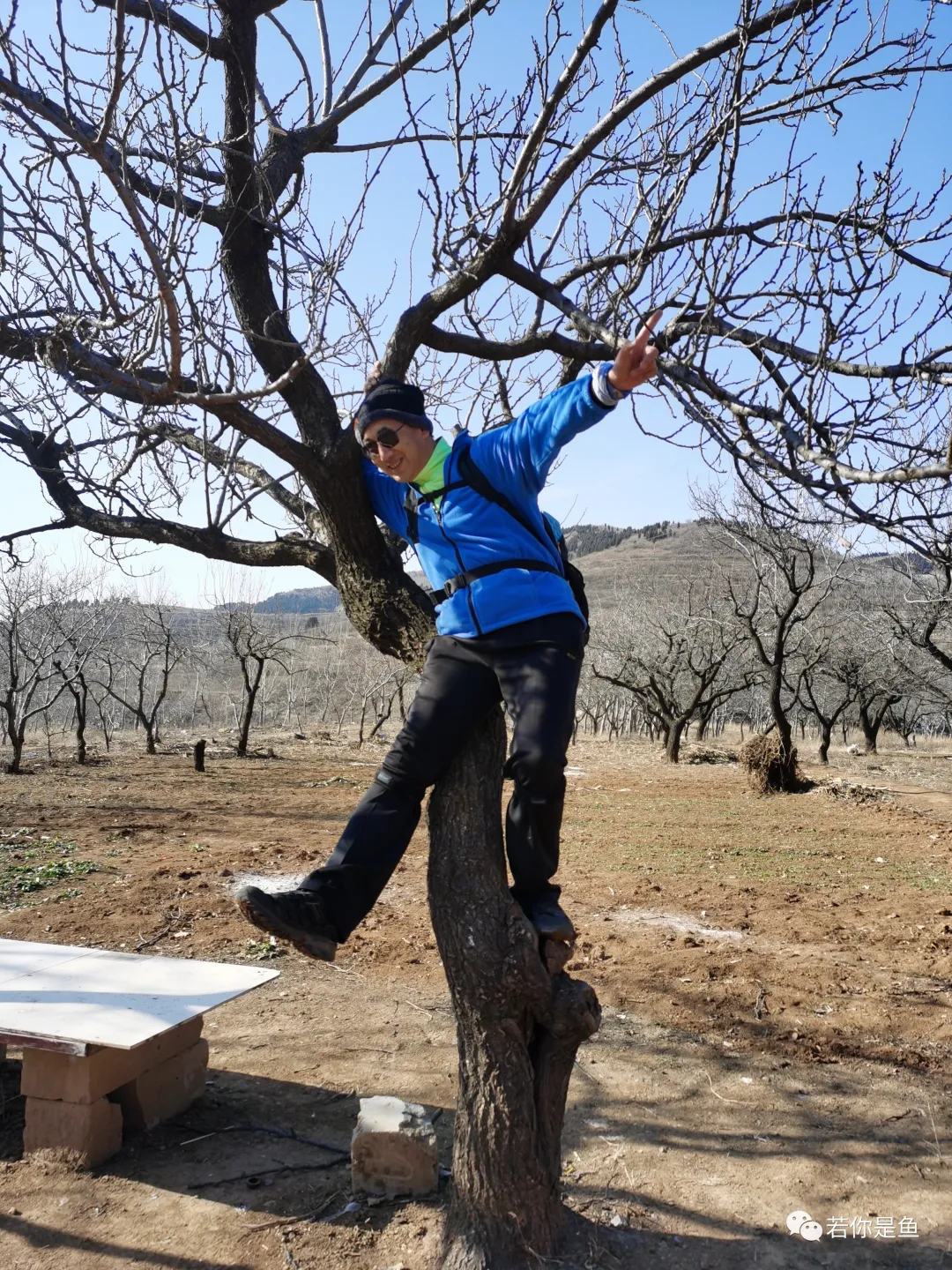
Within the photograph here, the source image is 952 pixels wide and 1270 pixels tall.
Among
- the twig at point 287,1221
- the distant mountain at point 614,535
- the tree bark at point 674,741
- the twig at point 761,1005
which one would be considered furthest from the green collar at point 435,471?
the distant mountain at point 614,535

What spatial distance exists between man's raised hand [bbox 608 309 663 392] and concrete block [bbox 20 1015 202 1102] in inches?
103

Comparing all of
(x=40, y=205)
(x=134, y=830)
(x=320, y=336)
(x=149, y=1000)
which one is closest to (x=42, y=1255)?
(x=149, y=1000)

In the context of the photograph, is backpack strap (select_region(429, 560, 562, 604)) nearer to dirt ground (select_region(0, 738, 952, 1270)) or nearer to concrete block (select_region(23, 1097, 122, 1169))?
dirt ground (select_region(0, 738, 952, 1270))

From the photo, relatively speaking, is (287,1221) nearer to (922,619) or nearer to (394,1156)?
(394,1156)

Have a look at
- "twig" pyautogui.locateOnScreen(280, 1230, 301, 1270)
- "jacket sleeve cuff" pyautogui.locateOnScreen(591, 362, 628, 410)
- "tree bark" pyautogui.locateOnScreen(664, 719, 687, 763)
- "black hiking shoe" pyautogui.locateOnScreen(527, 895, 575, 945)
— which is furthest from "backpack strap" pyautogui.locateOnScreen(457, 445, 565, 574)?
"tree bark" pyautogui.locateOnScreen(664, 719, 687, 763)

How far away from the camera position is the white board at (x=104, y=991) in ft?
9.95

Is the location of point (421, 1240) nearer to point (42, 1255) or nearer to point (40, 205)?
point (42, 1255)

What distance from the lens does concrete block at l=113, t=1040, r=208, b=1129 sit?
11.1 ft

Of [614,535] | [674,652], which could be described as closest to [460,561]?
[674,652]

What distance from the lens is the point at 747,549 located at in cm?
1317

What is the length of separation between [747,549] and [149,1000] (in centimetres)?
1144

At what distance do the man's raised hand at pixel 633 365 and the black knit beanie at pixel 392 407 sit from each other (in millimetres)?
683

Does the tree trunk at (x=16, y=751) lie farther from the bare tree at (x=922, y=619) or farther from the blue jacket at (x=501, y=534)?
the blue jacket at (x=501, y=534)

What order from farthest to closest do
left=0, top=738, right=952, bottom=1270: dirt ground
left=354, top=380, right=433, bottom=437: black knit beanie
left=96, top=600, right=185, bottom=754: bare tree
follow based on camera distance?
1. left=96, top=600, right=185, bottom=754: bare tree
2. left=0, top=738, right=952, bottom=1270: dirt ground
3. left=354, top=380, right=433, bottom=437: black knit beanie
